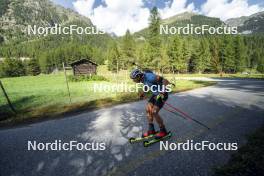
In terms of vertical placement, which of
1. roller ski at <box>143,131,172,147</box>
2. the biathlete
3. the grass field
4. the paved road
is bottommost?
the grass field

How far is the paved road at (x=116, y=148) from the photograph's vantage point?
4.17 m

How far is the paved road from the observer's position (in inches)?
164

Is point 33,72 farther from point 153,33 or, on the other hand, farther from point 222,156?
point 222,156

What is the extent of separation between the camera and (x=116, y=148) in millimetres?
5277

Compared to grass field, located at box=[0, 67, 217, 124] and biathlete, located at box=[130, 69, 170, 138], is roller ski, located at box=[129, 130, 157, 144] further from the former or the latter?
grass field, located at box=[0, 67, 217, 124]

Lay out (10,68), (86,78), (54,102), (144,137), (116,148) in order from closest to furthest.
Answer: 1. (116,148)
2. (144,137)
3. (54,102)
4. (86,78)
5. (10,68)

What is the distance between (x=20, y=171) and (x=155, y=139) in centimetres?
353

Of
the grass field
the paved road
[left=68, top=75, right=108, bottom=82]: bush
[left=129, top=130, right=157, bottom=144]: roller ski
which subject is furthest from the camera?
[left=68, top=75, right=108, bottom=82]: bush

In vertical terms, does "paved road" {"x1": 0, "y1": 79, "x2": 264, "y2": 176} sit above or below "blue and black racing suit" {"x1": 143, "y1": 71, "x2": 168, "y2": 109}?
below

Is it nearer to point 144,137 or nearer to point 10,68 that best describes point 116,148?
point 144,137

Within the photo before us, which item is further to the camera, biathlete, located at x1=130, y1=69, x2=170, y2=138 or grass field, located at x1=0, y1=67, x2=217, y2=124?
grass field, located at x1=0, y1=67, x2=217, y2=124

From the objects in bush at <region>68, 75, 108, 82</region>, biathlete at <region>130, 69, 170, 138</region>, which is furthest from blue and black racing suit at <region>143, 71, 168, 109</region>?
bush at <region>68, 75, 108, 82</region>

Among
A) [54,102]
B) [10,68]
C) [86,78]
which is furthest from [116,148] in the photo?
[10,68]

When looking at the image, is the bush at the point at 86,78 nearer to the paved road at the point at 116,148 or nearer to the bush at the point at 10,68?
the paved road at the point at 116,148
